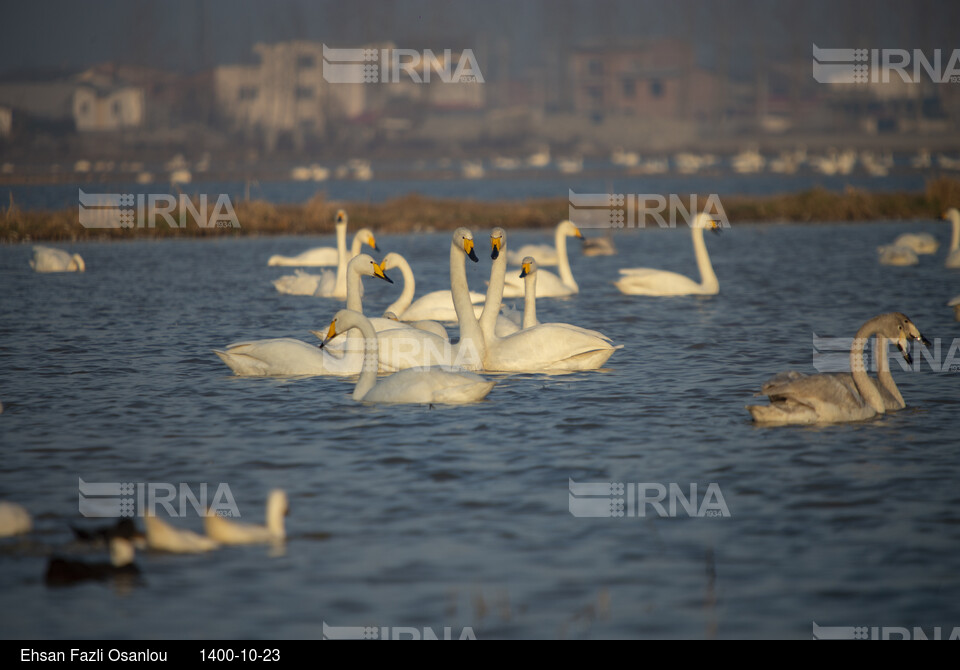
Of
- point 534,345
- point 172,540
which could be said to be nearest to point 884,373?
point 534,345

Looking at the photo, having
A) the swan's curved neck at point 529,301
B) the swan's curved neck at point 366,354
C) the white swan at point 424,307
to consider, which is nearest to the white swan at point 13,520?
the swan's curved neck at point 366,354

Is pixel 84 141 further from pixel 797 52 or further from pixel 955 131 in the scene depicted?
pixel 955 131

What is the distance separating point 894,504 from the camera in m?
7.41

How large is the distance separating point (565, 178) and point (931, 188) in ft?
164

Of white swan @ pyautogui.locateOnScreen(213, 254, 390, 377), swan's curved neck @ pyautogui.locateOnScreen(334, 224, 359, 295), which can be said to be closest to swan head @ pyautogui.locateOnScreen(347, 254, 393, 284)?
white swan @ pyautogui.locateOnScreen(213, 254, 390, 377)

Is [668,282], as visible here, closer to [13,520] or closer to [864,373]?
[864,373]

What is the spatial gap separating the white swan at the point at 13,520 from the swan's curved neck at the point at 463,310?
5.55m

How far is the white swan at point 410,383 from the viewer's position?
9984 mm

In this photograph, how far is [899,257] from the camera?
23219 millimetres

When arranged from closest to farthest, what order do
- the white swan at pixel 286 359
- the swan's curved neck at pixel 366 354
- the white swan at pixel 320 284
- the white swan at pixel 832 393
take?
1. the white swan at pixel 832 393
2. the swan's curved neck at pixel 366 354
3. the white swan at pixel 286 359
4. the white swan at pixel 320 284

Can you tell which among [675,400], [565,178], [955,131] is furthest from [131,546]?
[955,131]

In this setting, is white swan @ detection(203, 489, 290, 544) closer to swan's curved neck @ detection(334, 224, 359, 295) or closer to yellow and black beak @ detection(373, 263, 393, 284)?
yellow and black beak @ detection(373, 263, 393, 284)

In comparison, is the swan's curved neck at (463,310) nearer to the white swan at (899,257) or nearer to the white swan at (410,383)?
the white swan at (410,383)

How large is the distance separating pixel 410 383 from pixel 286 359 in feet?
6.76
